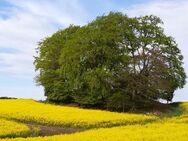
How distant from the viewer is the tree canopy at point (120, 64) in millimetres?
60594

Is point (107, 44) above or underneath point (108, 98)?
above

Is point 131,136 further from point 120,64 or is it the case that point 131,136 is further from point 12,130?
point 120,64

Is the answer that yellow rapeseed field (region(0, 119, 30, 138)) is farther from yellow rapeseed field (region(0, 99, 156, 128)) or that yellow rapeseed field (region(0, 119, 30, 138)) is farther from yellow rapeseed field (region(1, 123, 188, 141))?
yellow rapeseed field (region(0, 99, 156, 128))

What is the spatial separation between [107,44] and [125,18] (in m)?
5.39

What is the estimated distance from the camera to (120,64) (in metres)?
61.2

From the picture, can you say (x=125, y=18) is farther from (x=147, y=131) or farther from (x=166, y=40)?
(x=147, y=131)

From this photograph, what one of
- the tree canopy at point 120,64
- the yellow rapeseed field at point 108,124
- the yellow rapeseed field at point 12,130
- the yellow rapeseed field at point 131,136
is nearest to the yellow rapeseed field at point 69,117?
the yellow rapeseed field at point 108,124

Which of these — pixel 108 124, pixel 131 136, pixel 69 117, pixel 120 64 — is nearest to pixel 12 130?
pixel 131 136

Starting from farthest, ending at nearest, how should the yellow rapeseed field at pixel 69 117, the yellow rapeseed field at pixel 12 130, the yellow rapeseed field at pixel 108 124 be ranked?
the yellow rapeseed field at pixel 69 117, the yellow rapeseed field at pixel 12 130, the yellow rapeseed field at pixel 108 124

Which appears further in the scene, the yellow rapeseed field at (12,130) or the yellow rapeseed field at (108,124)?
the yellow rapeseed field at (12,130)

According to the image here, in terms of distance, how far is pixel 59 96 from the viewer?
231 feet

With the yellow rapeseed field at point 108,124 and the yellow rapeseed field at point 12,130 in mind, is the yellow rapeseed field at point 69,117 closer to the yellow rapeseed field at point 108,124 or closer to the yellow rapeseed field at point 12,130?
the yellow rapeseed field at point 108,124

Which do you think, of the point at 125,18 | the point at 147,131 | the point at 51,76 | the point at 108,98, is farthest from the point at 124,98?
the point at 147,131

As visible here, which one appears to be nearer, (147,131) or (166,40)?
(147,131)
